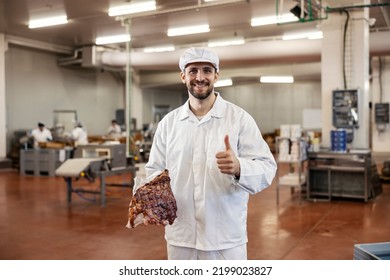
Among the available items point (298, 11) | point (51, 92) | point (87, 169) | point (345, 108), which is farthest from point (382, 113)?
point (51, 92)

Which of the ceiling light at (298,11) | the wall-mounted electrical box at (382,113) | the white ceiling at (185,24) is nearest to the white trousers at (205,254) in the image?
the ceiling light at (298,11)

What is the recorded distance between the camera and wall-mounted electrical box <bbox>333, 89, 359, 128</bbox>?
17.7 feet

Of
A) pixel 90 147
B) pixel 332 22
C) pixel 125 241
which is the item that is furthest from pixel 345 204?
pixel 90 147

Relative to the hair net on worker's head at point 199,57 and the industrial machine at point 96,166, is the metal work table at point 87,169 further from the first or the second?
the hair net on worker's head at point 199,57

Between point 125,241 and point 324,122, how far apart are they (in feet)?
10.8

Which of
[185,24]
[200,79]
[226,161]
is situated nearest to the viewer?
[226,161]

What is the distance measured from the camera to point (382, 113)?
10.4m

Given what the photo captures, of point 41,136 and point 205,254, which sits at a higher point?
point 41,136

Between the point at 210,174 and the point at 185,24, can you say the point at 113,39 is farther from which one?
the point at 210,174

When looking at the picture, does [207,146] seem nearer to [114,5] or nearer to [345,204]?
[345,204]

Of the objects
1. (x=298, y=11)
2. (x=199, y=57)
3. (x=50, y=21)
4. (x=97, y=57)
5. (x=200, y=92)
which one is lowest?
(x=200, y=92)

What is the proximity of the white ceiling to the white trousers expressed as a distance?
4607mm

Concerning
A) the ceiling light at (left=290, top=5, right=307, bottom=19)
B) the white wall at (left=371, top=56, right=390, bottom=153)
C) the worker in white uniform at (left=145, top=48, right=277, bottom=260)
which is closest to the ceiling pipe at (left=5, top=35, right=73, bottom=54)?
the ceiling light at (left=290, top=5, right=307, bottom=19)

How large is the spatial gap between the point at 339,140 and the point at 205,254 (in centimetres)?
410
